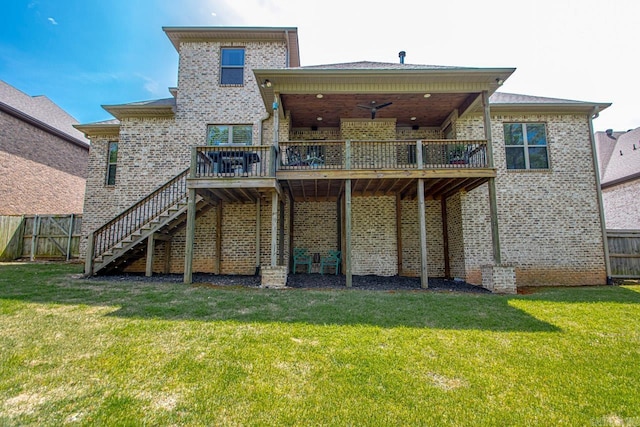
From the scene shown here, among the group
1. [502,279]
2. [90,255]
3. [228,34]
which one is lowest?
[502,279]

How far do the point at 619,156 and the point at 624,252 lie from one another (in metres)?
7.55

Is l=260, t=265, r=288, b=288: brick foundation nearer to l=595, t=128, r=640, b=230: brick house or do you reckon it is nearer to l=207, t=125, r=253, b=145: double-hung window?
l=207, t=125, r=253, b=145: double-hung window

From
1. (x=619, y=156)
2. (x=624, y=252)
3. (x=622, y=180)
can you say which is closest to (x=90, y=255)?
(x=624, y=252)

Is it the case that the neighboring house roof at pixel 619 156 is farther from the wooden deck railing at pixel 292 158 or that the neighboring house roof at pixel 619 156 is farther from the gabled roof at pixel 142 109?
the gabled roof at pixel 142 109

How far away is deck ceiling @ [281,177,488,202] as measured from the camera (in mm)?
8781

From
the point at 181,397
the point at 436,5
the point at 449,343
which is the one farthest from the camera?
the point at 436,5

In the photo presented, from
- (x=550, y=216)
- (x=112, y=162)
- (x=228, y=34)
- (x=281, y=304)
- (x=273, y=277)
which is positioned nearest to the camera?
(x=281, y=304)

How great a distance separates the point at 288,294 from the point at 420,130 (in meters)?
7.79

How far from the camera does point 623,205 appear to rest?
13023 millimetres

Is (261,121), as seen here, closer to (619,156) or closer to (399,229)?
(399,229)

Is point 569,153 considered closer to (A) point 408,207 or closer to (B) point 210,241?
(A) point 408,207

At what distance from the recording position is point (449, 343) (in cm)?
379

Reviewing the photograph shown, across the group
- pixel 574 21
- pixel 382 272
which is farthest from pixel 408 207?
pixel 574 21

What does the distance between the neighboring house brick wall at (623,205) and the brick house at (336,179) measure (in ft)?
15.9
